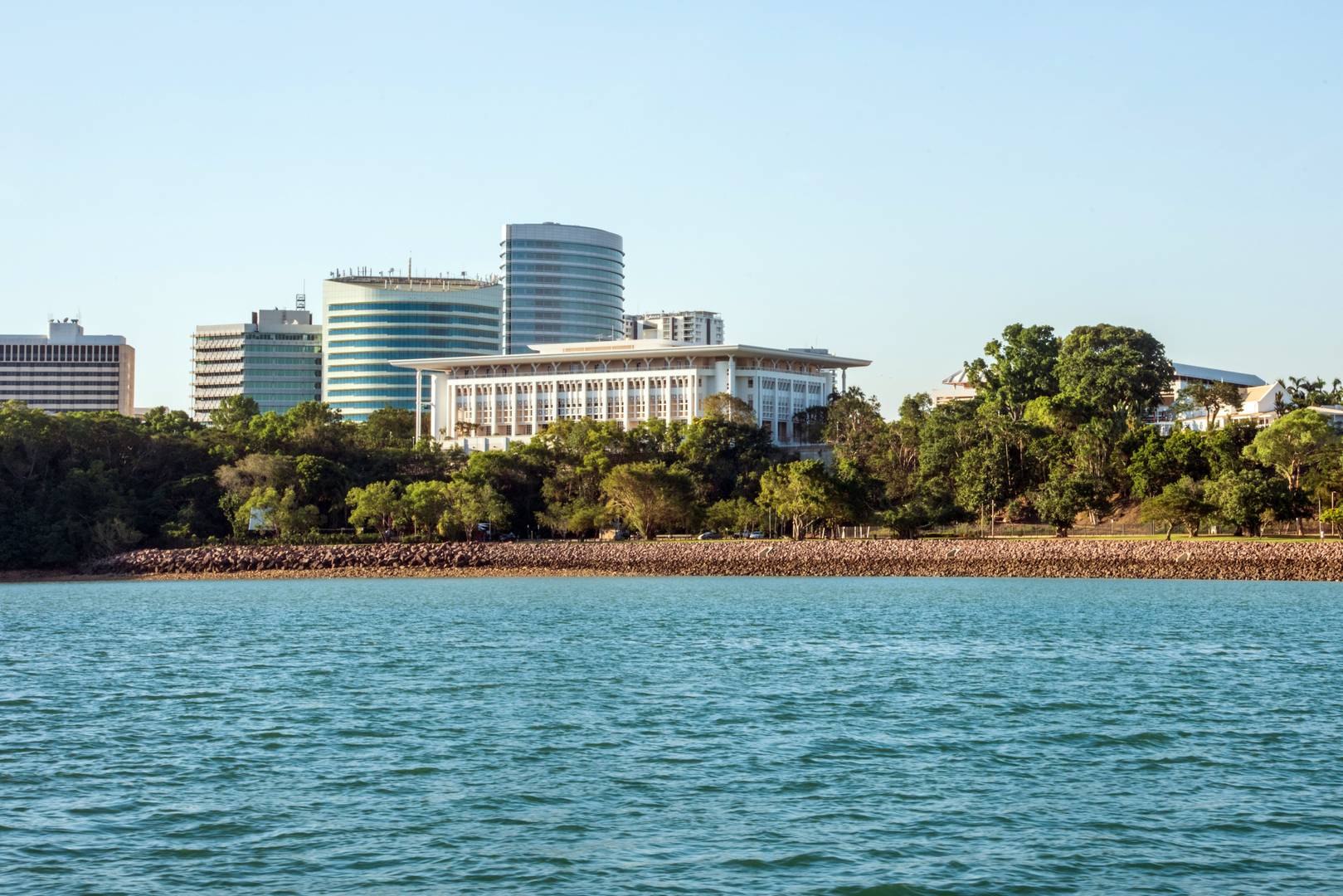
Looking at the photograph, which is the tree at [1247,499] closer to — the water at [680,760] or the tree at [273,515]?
the water at [680,760]

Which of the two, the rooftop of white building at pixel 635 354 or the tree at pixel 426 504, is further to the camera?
the rooftop of white building at pixel 635 354

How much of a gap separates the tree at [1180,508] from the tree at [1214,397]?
118 ft

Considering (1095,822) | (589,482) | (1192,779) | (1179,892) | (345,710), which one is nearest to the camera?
(1179,892)

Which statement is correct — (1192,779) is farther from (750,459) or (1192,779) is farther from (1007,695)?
(750,459)

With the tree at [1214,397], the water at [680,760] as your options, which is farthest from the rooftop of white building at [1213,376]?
the water at [680,760]

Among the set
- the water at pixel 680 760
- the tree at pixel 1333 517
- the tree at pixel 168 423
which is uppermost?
the tree at pixel 168 423

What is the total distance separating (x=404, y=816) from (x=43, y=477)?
97.5 metres

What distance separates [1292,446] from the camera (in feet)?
330

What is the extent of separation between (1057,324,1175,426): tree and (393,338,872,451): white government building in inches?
1353

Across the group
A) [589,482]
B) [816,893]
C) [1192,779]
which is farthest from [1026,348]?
[816,893]

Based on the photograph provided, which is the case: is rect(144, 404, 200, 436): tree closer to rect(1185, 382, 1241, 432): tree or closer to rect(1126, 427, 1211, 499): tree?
rect(1126, 427, 1211, 499): tree

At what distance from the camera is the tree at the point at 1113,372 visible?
125188 mm

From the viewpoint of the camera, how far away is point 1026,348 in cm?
13550

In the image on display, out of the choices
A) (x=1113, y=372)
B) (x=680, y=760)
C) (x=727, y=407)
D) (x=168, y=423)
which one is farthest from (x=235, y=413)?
(x=680, y=760)
